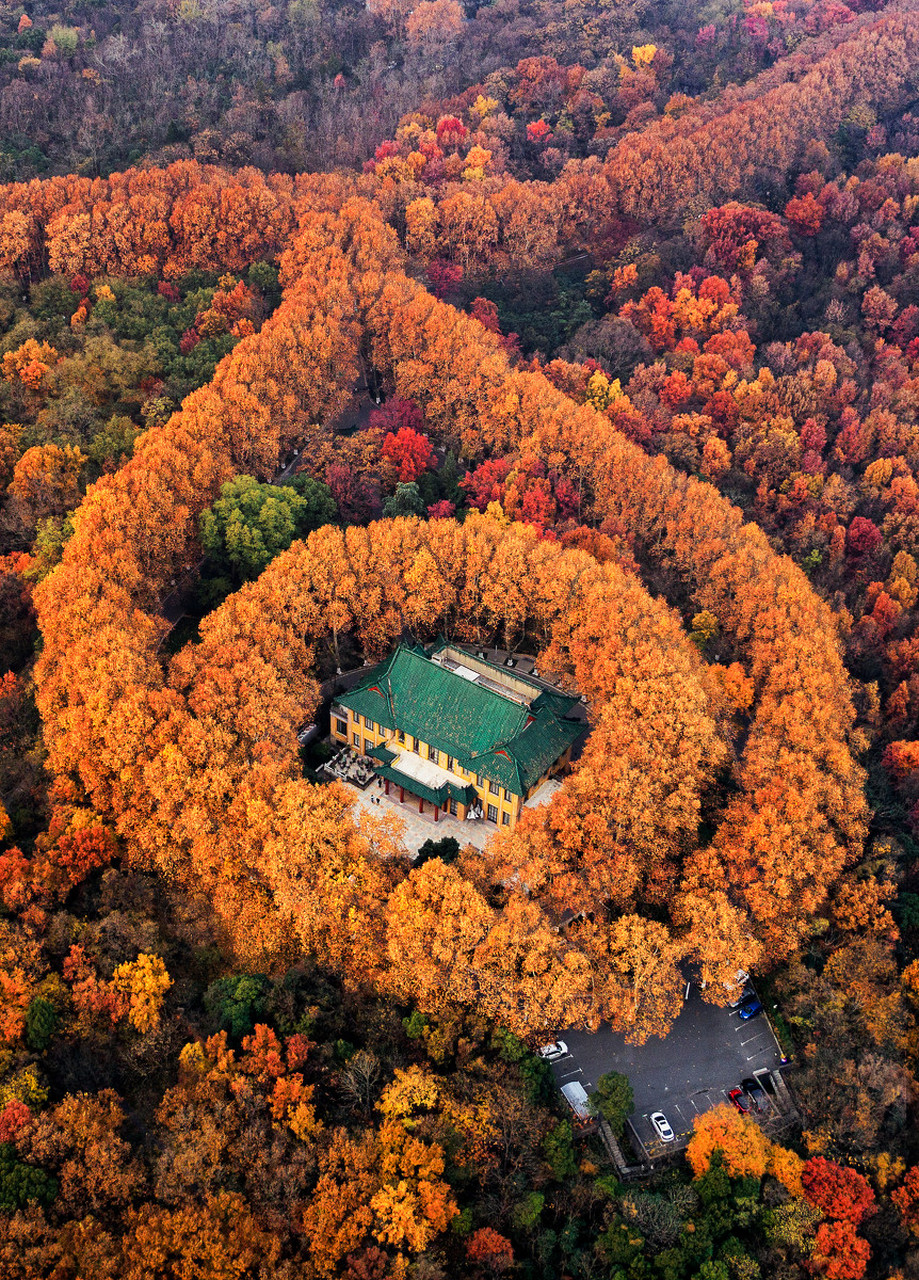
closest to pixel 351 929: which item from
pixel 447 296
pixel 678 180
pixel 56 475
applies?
pixel 56 475

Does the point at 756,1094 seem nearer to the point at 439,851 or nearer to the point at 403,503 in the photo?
the point at 439,851

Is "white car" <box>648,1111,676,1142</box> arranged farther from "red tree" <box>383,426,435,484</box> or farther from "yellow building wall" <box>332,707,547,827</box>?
"red tree" <box>383,426,435,484</box>

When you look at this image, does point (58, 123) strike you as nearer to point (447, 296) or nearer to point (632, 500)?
point (447, 296)

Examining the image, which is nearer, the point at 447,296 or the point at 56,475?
the point at 56,475

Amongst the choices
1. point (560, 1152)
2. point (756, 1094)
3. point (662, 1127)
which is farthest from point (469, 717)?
point (756, 1094)

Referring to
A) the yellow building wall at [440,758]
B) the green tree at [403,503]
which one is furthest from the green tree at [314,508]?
the yellow building wall at [440,758]

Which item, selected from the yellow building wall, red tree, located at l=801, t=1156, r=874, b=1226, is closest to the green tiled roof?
the yellow building wall
